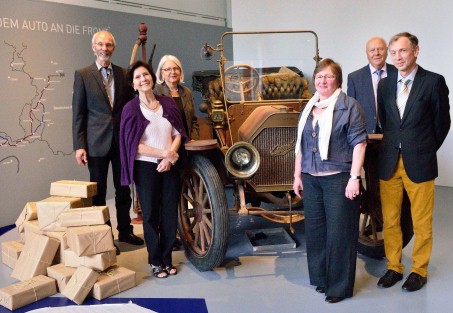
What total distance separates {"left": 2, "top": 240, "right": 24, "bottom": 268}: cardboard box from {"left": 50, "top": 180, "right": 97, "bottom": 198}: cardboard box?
1.74 feet

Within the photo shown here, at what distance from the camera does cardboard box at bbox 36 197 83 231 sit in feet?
12.3

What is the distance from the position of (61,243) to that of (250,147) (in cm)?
160

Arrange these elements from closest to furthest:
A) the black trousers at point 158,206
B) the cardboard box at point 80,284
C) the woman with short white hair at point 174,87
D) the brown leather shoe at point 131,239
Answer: the cardboard box at point 80,284
the black trousers at point 158,206
the woman with short white hair at point 174,87
the brown leather shoe at point 131,239

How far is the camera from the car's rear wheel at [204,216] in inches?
138

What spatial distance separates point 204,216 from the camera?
3750mm

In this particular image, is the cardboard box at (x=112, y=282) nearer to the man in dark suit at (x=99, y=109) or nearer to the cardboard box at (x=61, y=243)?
the cardboard box at (x=61, y=243)

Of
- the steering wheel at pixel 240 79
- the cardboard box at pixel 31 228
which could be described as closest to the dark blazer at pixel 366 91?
the steering wheel at pixel 240 79

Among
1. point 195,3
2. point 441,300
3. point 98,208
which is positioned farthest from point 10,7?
point 441,300

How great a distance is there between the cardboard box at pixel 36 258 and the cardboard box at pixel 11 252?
0.23 metres

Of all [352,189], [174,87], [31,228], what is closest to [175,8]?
[174,87]

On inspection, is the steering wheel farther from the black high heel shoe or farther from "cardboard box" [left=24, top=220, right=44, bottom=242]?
the black high heel shoe

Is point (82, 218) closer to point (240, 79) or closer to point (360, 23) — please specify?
point (240, 79)

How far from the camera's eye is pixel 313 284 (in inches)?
131

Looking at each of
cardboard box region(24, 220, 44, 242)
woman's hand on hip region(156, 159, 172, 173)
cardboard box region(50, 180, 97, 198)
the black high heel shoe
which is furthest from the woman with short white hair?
the black high heel shoe
